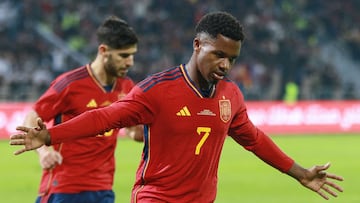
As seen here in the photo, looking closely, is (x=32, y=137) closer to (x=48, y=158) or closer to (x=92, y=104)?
(x=48, y=158)

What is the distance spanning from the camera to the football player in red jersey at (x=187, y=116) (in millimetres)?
Answer: 4488

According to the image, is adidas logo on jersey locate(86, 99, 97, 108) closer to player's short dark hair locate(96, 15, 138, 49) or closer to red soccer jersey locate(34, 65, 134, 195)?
red soccer jersey locate(34, 65, 134, 195)

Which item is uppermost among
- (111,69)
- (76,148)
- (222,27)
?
(111,69)

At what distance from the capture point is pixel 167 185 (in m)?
4.63

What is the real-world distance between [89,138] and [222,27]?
2.32 metres

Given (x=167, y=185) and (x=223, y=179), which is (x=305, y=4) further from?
(x=167, y=185)

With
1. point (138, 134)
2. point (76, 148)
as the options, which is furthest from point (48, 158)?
point (138, 134)

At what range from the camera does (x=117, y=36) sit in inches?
269

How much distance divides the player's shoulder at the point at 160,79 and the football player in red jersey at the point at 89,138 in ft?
5.53

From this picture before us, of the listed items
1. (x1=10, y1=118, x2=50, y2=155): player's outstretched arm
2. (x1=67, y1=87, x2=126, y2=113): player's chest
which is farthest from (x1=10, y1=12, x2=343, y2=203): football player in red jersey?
(x1=67, y1=87, x2=126, y2=113): player's chest

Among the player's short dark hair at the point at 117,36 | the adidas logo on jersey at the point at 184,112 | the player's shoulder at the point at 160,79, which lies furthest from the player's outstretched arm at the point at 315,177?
the player's short dark hair at the point at 117,36

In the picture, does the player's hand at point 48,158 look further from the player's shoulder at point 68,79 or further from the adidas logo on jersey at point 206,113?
the adidas logo on jersey at point 206,113

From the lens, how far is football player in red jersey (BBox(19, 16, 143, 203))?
21.1ft

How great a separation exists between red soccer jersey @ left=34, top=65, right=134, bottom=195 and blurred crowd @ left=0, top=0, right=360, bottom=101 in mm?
16301
